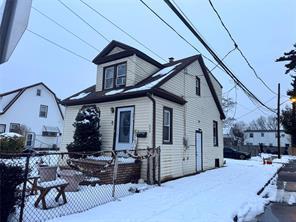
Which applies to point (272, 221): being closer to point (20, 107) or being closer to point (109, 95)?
point (109, 95)

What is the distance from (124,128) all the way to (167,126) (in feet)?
6.25

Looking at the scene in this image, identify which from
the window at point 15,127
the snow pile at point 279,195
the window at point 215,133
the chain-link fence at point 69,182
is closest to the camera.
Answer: the chain-link fence at point 69,182

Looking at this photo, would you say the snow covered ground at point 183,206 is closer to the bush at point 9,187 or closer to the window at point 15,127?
the bush at point 9,187

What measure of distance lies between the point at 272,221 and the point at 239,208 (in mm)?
809

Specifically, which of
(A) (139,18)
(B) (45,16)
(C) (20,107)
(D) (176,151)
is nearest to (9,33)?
(B) (45,16)

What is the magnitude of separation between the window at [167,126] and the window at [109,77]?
3570 millimetres

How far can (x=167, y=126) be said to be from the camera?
11.4m

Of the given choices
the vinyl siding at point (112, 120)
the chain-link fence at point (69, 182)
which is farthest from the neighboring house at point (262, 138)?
the chain-link fence at point (69, 182)

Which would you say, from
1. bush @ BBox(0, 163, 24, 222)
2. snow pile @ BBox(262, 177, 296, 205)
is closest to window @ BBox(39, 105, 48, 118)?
snow pile @ BBox(262, 177, 296, 205)

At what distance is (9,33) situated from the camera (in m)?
1.77

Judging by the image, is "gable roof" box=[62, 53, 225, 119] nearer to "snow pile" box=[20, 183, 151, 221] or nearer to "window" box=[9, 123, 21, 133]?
"snow pile" box=[20, 183, 151, 221]

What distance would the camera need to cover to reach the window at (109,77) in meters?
13.5

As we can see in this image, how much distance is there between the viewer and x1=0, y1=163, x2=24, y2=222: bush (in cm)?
461

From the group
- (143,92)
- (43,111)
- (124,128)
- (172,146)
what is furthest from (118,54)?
(43,111)
